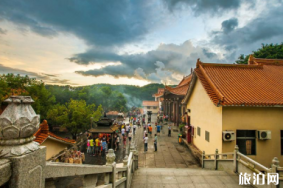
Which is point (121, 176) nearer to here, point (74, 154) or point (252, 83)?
point (74, 154)

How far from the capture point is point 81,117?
24.1 m

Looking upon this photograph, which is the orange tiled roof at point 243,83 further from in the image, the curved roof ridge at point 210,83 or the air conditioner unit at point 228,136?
the air conditioner unit at point 228,136

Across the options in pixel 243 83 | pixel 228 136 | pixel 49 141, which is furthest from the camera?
pixel 243 83

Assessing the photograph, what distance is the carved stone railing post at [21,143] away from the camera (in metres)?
1.83

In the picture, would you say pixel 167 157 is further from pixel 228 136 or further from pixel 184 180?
pixel 184 180

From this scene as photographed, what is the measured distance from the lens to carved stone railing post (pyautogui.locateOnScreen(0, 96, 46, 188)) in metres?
1.83

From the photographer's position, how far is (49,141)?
11.4 metres

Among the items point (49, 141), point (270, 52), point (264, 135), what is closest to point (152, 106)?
point (270, 52)

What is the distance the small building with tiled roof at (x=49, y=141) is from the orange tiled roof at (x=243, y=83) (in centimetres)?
1093

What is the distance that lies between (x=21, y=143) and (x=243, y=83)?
13.7 metres

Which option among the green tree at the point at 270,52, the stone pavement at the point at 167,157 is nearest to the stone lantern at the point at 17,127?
the stone pavement at the point at 167,157

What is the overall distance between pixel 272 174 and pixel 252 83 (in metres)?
7.95

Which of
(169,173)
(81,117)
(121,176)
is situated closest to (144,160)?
(169,173)

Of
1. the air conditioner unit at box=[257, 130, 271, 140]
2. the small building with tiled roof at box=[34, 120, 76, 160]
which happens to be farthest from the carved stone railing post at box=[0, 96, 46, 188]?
the air conditioner unit at box=[257, 130, 271, 140]
